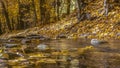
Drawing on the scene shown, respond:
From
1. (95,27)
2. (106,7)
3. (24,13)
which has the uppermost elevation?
(106,7)

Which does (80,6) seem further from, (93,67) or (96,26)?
(93,67)

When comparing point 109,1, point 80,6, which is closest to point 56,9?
point 80,6

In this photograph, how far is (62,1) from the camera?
38500 mm

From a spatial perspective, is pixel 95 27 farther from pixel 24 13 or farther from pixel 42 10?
pixel 24 13

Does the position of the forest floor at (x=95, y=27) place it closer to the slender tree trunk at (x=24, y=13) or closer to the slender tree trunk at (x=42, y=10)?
the slender tree trunk at (x=42, y=10)

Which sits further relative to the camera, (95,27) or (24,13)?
(24,13)

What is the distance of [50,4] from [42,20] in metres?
3.05

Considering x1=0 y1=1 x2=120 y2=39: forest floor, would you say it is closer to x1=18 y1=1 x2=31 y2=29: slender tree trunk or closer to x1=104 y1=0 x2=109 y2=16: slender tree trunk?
x1=104 y1=0 x2=109 y2=16: slender tree trunk

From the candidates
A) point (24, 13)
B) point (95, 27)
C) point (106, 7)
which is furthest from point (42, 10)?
point (95, 27)

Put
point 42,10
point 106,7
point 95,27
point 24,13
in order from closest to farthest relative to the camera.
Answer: point 95,27 < point 106,7 < point 42,10 < point 24,13

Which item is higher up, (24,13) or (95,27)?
(95,27)

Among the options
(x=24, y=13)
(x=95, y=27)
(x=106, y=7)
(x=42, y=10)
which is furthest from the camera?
(x=24, y=13)

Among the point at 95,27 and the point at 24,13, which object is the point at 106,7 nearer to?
the point at 95,27

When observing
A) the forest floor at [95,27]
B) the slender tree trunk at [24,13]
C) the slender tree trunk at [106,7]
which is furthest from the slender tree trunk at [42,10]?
the slender tree trunk at [106,7]
